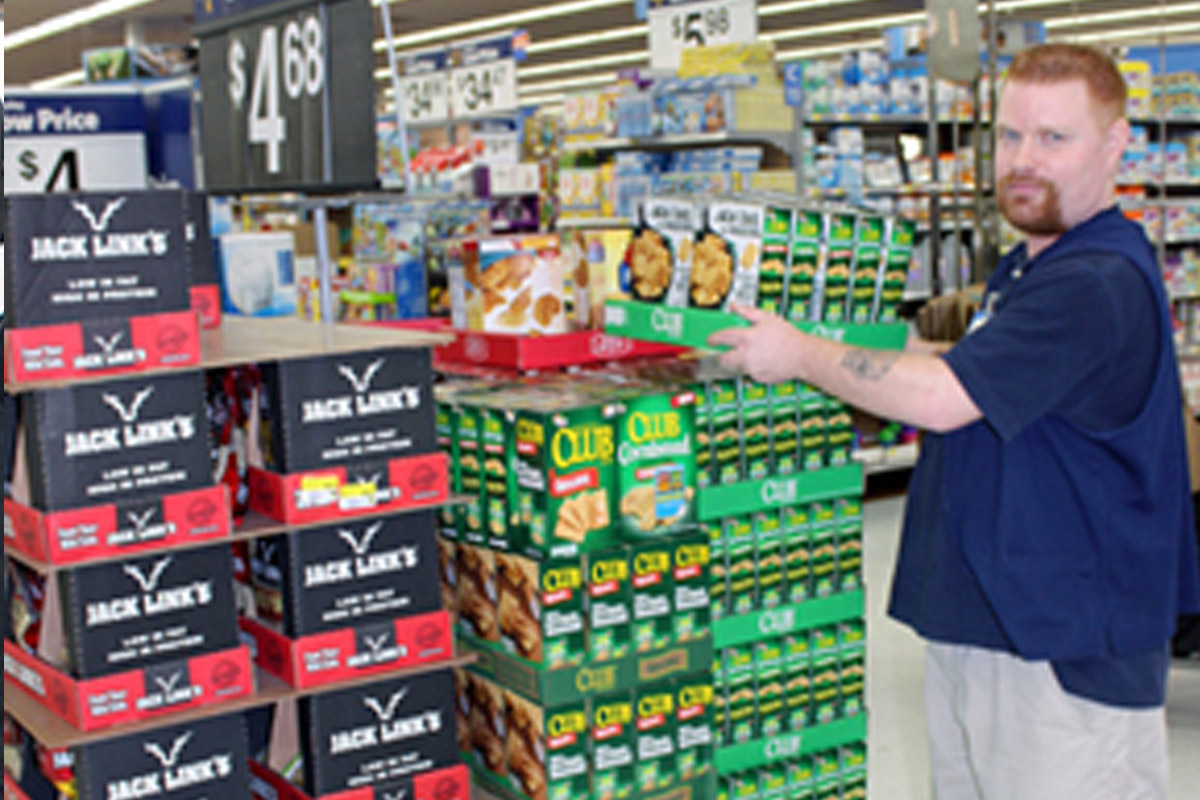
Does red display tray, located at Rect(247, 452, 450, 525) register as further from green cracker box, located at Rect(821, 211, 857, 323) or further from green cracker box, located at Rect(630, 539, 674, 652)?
green cracker box, located at Rect(821, 211, 857, 323)

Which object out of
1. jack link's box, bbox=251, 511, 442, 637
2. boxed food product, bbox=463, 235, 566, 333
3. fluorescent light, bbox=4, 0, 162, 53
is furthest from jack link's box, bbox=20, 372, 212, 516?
fluorescent light, bbox=4, 0, 162, 53

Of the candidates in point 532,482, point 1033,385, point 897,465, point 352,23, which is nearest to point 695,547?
point 532,482

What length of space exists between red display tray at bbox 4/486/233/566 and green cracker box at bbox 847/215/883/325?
1.31 m

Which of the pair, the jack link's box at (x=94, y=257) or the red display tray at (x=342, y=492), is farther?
the red display tray at (x=342, y=492)

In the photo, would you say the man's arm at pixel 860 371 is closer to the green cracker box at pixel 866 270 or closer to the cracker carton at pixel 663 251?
the cracker carton at pixel 663 251

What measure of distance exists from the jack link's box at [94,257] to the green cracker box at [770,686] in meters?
1.48

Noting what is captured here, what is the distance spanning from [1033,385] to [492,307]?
4.83 ft

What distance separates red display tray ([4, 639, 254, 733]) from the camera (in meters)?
2.27

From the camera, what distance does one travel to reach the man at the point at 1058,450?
2033 millimetres

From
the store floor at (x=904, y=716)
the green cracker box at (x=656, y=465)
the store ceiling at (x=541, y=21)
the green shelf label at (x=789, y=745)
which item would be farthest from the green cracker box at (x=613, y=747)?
the store ceiling at (x=541, y=21)

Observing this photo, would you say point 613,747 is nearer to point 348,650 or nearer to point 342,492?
point 348,650

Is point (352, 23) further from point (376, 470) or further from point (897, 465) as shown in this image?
point (897, 465)

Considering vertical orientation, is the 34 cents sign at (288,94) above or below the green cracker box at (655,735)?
above

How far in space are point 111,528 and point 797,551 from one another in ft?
4.93
